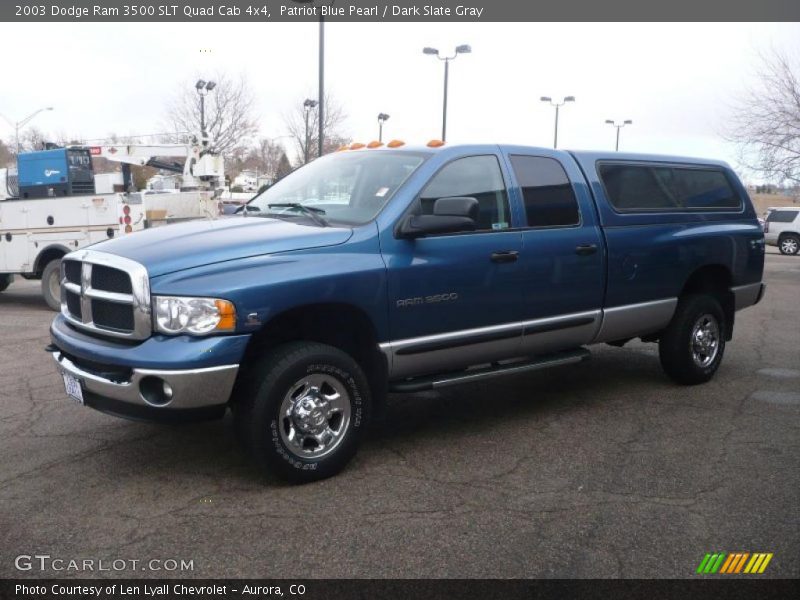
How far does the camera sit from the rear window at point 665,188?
20.0ft

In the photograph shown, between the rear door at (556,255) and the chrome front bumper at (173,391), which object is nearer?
the chrome front bumper at (173,391)

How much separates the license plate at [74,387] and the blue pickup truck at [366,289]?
0.02 m

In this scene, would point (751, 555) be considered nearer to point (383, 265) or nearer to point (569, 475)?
point (569, 475)

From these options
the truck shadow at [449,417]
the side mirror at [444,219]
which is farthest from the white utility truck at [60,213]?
the side mirror at [444,219]

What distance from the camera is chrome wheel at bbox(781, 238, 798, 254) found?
94.6ft

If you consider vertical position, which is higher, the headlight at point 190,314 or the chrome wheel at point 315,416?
the headlight at point 190,314

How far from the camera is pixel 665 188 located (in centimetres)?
652

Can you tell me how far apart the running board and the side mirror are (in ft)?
3.00

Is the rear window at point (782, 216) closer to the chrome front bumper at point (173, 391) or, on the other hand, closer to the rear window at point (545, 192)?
the rear window at point (545, 192)

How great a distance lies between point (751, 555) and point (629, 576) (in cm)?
66

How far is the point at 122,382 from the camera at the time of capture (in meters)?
4.04

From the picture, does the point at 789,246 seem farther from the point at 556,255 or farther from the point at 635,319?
the point at 556,255

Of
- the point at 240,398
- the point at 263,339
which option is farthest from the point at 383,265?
the point at 240,398

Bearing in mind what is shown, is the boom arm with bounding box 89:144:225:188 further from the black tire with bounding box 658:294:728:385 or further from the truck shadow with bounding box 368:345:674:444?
the black tire with bounding box 658:294:728:385
